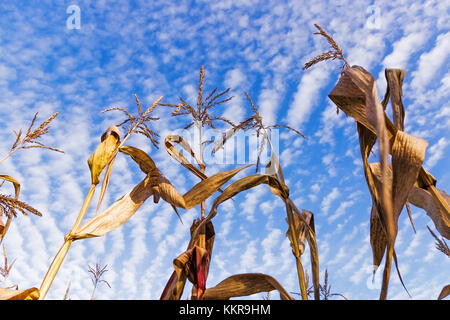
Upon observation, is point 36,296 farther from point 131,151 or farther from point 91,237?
point 131,151

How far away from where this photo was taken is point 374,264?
1.28 meters

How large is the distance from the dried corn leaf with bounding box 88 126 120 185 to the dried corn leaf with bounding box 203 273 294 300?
88cm

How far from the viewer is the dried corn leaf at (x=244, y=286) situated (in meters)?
1.22

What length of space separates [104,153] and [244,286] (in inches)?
41.6

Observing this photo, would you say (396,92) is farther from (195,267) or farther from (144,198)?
(144,198)

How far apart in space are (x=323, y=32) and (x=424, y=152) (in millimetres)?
750

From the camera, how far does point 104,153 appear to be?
1.72 meters

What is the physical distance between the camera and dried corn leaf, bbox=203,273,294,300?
4.00 ft

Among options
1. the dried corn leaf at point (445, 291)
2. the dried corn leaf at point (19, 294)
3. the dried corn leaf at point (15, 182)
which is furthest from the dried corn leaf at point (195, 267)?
the dried corn leaf at point (15, 182)

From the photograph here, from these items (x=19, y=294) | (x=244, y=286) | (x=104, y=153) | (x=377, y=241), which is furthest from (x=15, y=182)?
(x=377, y=241)

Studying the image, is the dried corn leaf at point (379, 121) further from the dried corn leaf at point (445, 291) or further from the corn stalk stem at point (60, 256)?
the corn stalk stem at point (60, 256)

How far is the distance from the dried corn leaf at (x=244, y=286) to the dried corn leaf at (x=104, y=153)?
880 mm

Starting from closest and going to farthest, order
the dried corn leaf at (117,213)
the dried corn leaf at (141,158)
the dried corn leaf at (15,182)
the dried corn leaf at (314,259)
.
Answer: the dried corn leaf at (314,259) < the dried corn leaf at (117,213) < the dried corn leaf at (141,158) < the dried corn leaf at (15,182)

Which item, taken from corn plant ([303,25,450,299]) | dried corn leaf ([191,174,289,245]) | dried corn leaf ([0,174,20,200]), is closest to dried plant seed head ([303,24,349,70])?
corn plant ([303,25,450,299])
